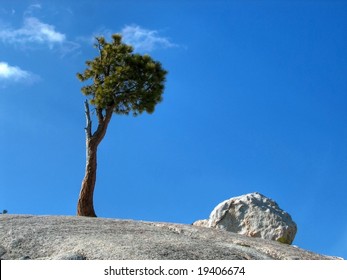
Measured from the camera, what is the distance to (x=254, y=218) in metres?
29.4

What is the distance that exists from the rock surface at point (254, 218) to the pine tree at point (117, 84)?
7535 mm

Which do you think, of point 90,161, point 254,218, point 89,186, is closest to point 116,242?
point 254,218

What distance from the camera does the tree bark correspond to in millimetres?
30891

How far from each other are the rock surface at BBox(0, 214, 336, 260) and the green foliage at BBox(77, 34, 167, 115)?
9.45m

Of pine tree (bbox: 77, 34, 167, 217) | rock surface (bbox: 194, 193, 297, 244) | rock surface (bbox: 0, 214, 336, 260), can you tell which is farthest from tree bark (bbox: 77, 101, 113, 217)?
rock surface (bbox: 194, 193, 297, 244)

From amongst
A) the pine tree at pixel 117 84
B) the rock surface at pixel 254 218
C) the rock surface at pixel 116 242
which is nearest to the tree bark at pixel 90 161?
the pine tree at pixel 117 84

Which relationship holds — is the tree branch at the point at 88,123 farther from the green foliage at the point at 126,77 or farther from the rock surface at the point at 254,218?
the rock surface at the point at 254,218

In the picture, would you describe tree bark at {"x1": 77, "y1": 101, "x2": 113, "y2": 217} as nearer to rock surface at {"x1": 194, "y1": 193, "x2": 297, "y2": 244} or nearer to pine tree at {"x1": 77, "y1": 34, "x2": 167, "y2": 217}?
pine tree at {"x1": 77, "y1": 34, "x2": 167, "y2": 217}

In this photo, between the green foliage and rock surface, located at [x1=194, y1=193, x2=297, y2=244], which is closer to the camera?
rock surface, located at [x1=194, y1=193, x2=297, y2=244]

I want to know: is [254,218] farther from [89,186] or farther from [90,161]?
[90,161]

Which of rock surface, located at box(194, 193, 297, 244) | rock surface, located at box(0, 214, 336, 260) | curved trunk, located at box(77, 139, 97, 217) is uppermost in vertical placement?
curved trunk, located at box(77, 139, 97, 217)

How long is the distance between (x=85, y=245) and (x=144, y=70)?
655 inches
